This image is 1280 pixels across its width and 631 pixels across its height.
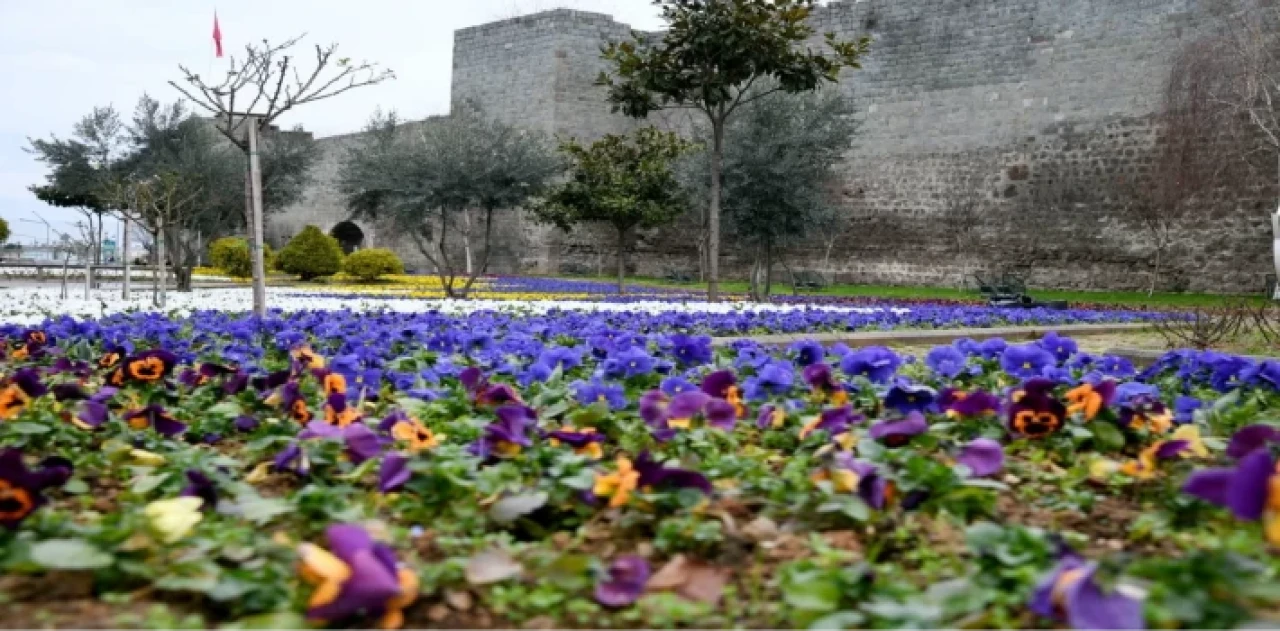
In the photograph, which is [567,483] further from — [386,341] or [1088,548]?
[386,341]

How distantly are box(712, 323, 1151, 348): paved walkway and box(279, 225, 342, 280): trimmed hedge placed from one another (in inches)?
686

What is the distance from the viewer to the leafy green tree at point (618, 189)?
18.5 metres

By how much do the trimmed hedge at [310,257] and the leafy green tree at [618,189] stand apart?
6.45m

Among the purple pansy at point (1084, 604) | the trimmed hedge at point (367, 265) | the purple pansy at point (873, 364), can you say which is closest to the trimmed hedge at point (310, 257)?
the trimmed hedge at point (367, 265)

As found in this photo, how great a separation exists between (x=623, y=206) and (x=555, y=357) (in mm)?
14902

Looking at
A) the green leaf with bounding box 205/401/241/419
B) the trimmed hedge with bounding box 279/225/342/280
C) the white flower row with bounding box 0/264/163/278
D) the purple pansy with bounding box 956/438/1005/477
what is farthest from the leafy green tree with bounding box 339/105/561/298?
the purple pansy with bounding box 956/438/1005/477

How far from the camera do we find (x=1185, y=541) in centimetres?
173

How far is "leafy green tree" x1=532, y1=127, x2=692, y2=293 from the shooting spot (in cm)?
1848

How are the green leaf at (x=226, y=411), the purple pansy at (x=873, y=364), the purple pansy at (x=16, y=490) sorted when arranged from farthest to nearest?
the purple pansy at (x=873, y=364) → the green leaf at (x=226, y=411) → the purple pansy at (x=16, y=490)

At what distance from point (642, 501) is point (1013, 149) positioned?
2126cm

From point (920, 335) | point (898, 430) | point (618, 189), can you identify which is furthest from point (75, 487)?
point (618, 189)

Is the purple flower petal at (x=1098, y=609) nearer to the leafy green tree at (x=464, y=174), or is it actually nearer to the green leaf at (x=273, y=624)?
the green leaf at (x=273, y=624)

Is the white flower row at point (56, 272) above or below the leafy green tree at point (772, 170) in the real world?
below

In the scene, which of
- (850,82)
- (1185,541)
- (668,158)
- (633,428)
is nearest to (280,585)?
(633,428)
